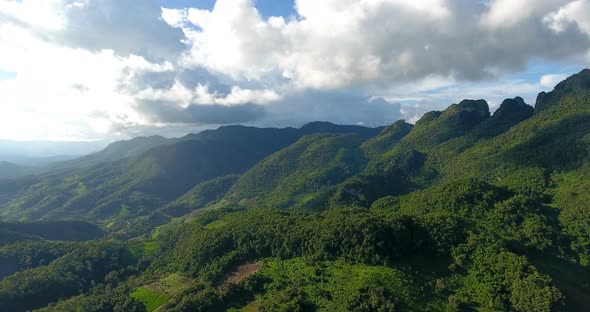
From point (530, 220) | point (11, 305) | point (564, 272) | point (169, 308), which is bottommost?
point (11, 305)

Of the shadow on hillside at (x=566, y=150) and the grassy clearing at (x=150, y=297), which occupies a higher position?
the shadow on hillside at (x=566, y=150)

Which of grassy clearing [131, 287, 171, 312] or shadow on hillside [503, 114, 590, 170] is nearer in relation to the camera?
grassy clearing [131, 287, 171, 312]

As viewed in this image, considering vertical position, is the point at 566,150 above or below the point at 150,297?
above

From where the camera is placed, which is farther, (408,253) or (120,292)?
(120,292)

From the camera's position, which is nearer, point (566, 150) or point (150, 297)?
point (150, 297)

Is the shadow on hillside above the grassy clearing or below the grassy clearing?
above

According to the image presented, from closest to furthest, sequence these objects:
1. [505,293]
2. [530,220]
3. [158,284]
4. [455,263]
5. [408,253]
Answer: [505,293] → [455,263] → [408,253] → [530,220] → [158,284]

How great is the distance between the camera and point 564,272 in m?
110

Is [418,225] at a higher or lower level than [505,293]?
higher

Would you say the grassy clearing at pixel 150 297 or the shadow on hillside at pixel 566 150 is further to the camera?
the shadow on hillside at pixel 566 150

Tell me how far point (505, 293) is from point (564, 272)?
32.4m

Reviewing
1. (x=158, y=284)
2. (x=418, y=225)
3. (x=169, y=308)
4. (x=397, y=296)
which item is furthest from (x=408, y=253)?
(x=158, y=284)

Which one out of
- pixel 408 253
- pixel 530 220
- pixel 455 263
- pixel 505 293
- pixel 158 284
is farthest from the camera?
pixel 158 284

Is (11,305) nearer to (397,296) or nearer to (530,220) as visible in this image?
(397,296)
